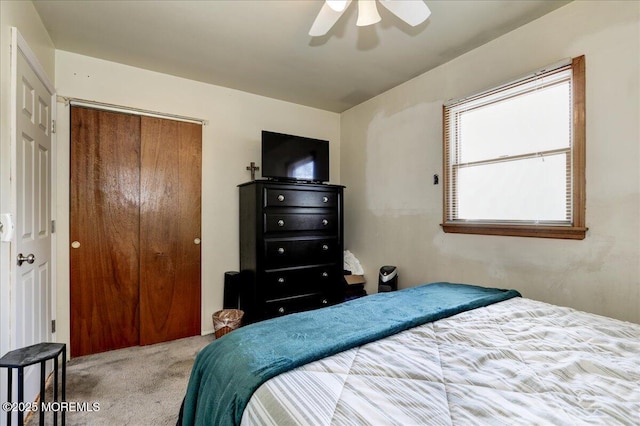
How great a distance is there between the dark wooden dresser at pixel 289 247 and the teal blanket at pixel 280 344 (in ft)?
4.58

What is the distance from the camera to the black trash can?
2.95m

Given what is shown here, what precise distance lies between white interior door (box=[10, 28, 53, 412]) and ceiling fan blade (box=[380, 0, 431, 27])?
195 centimetres

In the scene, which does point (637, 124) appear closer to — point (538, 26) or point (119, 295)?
point (538, 26)

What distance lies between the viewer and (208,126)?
10.2ft

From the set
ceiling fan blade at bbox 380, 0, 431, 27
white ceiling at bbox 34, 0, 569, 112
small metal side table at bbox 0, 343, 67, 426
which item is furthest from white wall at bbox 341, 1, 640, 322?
small metal side table at bbox 0, 343, 67, 426

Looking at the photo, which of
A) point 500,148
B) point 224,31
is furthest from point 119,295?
point 500,148

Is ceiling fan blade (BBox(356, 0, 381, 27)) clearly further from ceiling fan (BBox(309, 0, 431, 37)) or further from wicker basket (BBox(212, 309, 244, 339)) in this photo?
wicker basket (BBox(212, 309, 244, 339))

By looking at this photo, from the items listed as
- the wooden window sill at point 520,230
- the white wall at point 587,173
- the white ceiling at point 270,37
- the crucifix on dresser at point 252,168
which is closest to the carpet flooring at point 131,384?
the crucifix on dresser at point 252,168

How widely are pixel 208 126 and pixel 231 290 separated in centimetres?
168

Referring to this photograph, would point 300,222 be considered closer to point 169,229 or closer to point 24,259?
point 169,229

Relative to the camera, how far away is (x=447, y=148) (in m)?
2.67

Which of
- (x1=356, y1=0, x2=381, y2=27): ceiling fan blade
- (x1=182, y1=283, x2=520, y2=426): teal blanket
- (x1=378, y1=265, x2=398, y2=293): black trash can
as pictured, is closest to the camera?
(x1=182, y1=283, x2=520, y2=426): teal blanket

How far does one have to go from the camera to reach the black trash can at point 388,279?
295 centimetres

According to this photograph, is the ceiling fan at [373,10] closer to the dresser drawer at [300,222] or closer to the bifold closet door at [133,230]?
the dresser drawer at [300,222]
